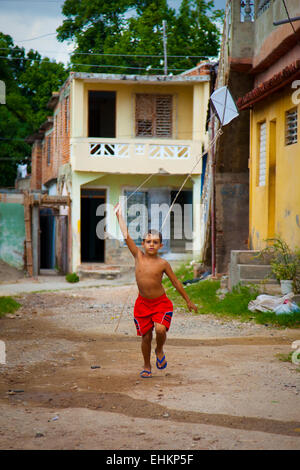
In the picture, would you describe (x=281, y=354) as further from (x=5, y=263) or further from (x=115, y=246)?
(x=5, y=263)

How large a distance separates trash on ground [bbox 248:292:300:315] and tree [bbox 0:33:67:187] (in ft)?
75.7

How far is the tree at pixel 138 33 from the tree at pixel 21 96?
165cm

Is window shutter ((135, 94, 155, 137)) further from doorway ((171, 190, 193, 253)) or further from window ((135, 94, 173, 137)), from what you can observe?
doorway ((171, 190, 193, 253))

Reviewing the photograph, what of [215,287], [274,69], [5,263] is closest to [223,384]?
[215,287]

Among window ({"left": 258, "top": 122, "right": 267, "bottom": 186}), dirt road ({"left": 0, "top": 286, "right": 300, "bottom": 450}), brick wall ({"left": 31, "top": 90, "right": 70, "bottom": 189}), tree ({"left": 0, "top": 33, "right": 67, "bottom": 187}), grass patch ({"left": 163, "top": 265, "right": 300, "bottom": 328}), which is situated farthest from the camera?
tree ({"left": 0, "top": 33, "right": 67, "bottom": 187})

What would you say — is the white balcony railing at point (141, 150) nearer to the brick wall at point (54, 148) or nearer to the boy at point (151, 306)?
the brick wall at point (54, 148)

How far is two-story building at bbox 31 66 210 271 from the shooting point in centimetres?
2061

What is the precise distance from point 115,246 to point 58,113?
6.17 m

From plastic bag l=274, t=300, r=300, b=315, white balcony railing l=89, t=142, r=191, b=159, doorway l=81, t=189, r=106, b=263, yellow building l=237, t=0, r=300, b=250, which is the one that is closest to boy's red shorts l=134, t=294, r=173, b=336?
plastic bag l=274, t=300, r=300, b=315

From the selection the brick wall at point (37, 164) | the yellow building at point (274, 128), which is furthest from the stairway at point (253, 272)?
the brick wall at point (37, 164)

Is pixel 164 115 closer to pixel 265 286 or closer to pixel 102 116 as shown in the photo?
pixel 102 116

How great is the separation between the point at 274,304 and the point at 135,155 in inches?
442

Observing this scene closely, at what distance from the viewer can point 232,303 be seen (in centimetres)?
1136
